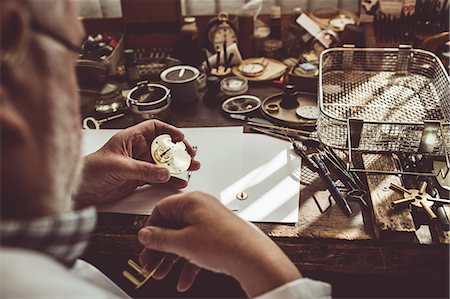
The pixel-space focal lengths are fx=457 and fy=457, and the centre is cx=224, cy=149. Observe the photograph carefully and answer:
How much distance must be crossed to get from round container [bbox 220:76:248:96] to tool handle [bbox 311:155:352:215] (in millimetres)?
451

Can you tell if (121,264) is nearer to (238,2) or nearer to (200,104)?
(200,104)

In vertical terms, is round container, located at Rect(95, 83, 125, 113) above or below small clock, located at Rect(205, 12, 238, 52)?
below

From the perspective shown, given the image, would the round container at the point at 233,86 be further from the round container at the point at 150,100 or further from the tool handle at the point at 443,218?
the tool handle at the point at 443,218

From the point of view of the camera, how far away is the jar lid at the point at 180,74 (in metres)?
1.60

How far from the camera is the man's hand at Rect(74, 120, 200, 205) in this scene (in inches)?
46.5

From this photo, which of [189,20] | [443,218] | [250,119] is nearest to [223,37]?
[189,20]

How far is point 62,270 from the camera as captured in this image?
572 millimetres

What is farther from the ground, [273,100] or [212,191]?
[273,100]

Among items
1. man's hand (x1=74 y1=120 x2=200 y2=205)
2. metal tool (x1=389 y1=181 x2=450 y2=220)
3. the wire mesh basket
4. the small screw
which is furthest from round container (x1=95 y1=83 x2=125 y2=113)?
metal tool (x1=389 y1=181 x2=450 y2=220)

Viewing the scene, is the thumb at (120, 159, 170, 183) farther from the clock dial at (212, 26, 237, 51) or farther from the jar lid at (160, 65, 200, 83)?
the clock dial at (212, 26, 237, 51)

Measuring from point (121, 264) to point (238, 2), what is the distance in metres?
1.23

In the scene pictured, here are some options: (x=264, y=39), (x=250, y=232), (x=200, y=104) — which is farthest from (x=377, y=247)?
(x=264, y=39)

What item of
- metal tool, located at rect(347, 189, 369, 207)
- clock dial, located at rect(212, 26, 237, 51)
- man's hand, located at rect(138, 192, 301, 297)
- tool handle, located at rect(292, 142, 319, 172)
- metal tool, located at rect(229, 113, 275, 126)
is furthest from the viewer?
clock dial, located at rect(212, 26, 237, 51)

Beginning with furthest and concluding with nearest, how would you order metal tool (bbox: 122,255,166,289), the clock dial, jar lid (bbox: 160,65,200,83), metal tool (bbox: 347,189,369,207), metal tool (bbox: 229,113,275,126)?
1. the clock dial
2. jar lid (bbox: 160,65,200,83)
3. metal tool (bbox: 229,113,275,126)
4. metal tool (bbox: 347,189,369,207)
5. metal tool (bbox: 122,255,166,289)
